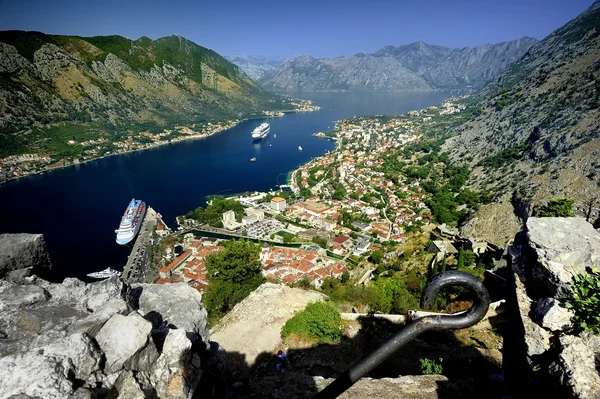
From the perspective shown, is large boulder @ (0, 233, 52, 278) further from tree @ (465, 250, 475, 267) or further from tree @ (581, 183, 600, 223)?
tree @ (581, 183, 600, 223)

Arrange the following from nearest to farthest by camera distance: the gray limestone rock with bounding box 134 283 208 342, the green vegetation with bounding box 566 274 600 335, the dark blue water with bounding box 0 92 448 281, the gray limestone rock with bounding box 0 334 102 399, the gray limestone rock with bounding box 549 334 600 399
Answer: the gray limestone rock with bounding box 0 334 102 399 → the gray limestone rock with bounding box 549 334 600 399 → the green vegetation with bounding box 566 274 600 335 → the gray limestone rock with bounding box 134 283 208 342 → the dark blue water with bounding box 0 92 448 281

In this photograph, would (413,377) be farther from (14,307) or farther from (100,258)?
(100,258)

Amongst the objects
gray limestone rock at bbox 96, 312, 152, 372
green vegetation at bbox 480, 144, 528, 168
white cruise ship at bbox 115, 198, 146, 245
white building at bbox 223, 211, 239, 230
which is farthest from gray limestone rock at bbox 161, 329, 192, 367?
green vegetation at bbox 480, 144, 528, 168

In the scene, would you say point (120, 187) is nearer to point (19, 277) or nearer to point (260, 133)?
point (260, 133)

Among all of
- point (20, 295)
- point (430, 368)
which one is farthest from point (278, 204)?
point (20, 295)

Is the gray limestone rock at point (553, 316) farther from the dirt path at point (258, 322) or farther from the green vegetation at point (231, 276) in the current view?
the green vegetation at point (231, 276)

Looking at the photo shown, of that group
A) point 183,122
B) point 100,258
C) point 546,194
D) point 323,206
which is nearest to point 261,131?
point 183,122
